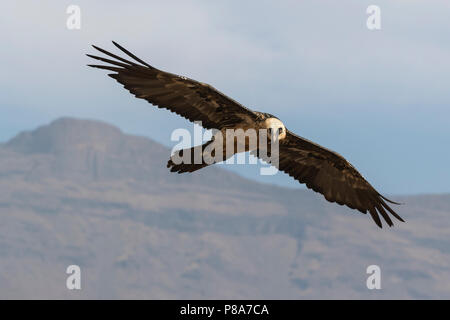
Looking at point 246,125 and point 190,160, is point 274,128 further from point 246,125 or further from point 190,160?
point 190,160

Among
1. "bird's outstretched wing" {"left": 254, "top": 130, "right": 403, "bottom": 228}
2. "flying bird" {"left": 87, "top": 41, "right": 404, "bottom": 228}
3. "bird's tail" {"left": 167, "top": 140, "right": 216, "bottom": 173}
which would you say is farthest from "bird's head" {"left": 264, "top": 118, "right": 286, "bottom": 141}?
"bird's outstretched wing" {"left": 254, "top": 130, "right": 403, "bottom": 228}

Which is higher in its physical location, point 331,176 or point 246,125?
point 246,125

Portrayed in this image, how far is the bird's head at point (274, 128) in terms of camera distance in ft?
65.2

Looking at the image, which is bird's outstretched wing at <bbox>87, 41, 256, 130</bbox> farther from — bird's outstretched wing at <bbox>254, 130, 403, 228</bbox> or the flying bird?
bird's outstretched wing at <bbox>254, 130, 403, 228</bbox>

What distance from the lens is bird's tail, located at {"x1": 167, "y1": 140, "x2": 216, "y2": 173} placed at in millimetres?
19625

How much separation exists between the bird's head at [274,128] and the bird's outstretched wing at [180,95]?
0.35 metres

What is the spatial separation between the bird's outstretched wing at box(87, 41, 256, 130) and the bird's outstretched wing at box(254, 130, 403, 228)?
2576mm

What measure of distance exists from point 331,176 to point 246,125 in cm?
347

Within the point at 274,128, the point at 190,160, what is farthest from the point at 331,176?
the point at 190,160

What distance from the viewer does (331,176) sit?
2256 centimetres

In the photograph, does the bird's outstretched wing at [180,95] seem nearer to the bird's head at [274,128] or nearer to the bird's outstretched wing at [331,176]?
the bird's head at [274,128]
